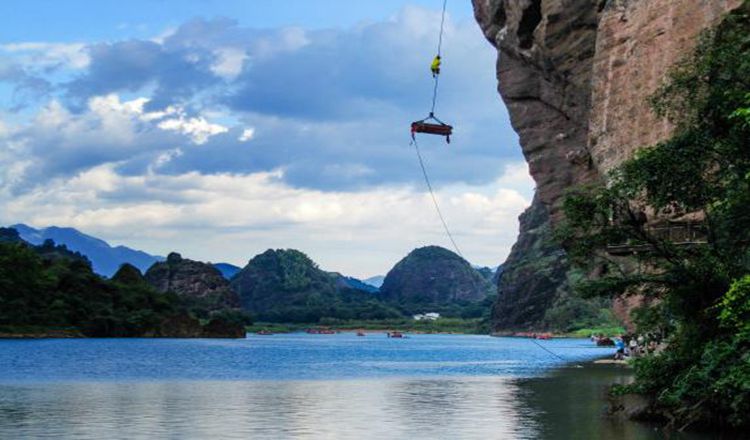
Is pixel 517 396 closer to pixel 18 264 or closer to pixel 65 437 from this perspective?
pixel 65 437

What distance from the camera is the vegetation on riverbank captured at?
101 feet

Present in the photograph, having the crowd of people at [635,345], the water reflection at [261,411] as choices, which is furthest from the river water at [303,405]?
the crowd of people at [635,345]

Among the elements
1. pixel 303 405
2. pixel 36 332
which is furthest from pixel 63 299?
pixel 303 405

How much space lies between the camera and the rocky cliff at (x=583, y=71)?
62000 mm

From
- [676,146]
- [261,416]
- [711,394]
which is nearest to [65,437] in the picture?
[261,416]

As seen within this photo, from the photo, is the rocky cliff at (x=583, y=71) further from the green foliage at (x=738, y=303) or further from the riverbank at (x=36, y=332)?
the riverbank at (x=36, y=332)

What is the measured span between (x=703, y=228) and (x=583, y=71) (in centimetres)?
4548

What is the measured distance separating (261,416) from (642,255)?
16.0m

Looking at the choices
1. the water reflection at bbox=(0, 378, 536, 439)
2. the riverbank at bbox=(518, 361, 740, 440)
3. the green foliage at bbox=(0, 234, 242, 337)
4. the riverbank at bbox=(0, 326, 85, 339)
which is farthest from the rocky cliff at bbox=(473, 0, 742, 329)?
the green foliage at bbox=(0, 234, 242, 337)

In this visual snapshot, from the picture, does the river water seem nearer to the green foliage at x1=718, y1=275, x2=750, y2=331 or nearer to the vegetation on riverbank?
the vegetation on riverbank

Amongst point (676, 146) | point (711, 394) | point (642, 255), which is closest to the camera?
point (711, 394)

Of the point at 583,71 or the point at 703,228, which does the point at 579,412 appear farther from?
the point at 583,71

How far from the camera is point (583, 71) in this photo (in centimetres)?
8125

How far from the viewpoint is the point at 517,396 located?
47.9 metres
